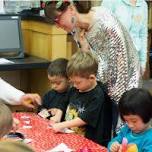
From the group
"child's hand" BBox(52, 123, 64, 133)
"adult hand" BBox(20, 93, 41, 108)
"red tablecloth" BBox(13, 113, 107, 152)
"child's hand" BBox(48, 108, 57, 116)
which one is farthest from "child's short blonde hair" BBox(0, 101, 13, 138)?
"child's hand" BBox(48, 108, 57, 116)

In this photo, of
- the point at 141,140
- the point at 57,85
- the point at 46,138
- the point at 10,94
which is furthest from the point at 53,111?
the point at 141,140

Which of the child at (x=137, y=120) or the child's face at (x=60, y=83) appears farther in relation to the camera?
the child's face at (x=60, y=83)

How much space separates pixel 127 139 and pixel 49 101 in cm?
112

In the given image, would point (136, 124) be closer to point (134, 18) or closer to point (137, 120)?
point (137, 120)

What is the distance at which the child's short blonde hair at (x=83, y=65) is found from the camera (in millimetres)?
2514

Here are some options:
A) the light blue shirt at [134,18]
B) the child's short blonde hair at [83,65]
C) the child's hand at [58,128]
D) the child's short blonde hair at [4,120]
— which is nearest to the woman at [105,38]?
the child's short blonde hair at [83,65]

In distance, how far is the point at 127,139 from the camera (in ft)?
6.56

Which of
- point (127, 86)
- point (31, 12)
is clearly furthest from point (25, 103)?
point (31, 12)

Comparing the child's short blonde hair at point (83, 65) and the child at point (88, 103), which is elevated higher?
the child's short blonde hair at point (83, 65)

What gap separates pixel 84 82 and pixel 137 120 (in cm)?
63

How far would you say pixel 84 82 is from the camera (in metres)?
2.53

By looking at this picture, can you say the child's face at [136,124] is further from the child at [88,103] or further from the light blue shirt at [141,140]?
the child at [88,103]

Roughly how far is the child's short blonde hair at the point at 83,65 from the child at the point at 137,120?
20.1 inches

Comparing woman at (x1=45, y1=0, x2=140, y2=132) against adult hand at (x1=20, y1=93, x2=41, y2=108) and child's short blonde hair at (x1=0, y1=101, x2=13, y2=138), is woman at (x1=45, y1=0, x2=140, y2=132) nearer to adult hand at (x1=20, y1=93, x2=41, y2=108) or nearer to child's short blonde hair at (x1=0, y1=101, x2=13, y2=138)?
adult hand at (x1=20, y1=93, x2=41, y2=108)
